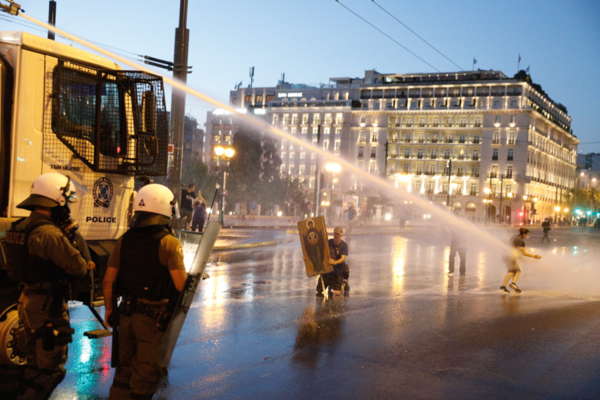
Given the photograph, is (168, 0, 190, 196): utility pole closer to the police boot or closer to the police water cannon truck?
the police water cannon truck

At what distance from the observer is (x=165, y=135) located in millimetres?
6652

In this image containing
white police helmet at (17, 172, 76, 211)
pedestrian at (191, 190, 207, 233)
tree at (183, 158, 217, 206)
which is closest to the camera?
white police helmet at (17, 172, 76, 211)

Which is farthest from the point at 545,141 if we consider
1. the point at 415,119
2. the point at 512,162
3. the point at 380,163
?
the point at 380,163

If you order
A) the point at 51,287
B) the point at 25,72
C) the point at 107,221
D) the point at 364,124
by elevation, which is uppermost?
the point at 364,124

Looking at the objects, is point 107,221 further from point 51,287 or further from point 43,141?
point 51,287

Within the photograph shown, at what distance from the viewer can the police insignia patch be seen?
20.4 ft

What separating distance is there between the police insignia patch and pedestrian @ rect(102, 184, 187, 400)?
7.57 ft

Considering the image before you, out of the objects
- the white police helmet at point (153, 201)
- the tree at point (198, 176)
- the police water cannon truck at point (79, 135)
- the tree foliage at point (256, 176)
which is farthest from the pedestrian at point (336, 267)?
the tree at point (198, 176)

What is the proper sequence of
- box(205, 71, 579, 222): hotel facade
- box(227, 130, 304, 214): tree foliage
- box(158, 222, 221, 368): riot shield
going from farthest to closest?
box(205, 71, 579, 222): hotel facade
box(227, 130, 304, 214): tree foliage
box(158, 222, 221, 368): riot shield

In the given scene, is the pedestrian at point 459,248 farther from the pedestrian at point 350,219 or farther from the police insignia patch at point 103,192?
the pedestrian at point 350,219

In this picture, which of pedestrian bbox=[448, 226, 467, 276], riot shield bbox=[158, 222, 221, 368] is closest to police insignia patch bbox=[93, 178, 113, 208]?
riot shield bbox=[158, 222, 221, 368]

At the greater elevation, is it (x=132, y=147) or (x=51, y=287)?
(x=132, y=147)

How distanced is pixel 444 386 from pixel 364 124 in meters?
98.1

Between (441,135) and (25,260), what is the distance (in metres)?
97.7
